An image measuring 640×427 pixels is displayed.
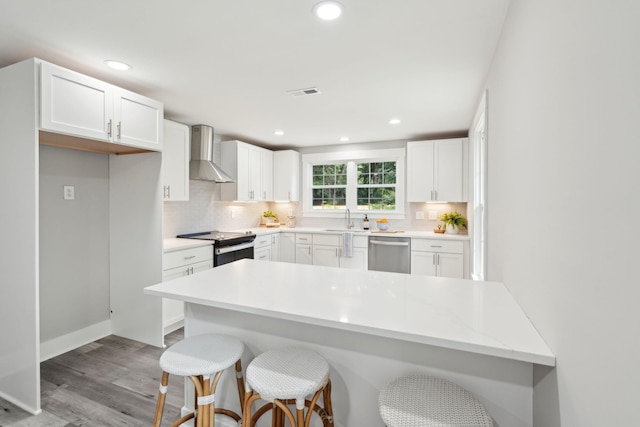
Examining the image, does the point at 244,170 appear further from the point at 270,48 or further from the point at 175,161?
the point at 270,48

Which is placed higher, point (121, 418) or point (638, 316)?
point (638, 316)

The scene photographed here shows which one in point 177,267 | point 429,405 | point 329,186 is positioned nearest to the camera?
point 429,405

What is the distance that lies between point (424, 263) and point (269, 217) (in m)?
2.69

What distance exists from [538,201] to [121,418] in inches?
99.4

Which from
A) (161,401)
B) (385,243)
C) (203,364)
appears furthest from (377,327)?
(385,243)

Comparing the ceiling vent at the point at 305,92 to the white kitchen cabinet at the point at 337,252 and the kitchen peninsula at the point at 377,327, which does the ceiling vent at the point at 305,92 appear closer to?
the kitchen peninsula at the point at 377,327

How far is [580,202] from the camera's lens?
31.7 inches

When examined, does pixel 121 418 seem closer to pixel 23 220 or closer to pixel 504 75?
pixel 23 220

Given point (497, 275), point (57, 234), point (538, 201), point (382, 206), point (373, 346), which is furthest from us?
point (382, 206)

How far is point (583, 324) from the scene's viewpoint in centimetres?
78

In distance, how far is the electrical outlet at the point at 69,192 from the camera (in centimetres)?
284

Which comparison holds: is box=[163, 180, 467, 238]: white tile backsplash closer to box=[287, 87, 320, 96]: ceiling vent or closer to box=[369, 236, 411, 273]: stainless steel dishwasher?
box=[369, 236, 411, 273]: stainless steel dishwasher

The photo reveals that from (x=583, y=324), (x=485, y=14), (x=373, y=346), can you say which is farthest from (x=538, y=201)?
(x=485, y=14)

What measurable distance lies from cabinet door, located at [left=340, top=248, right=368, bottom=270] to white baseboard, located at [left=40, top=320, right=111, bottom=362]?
2.99 metres
